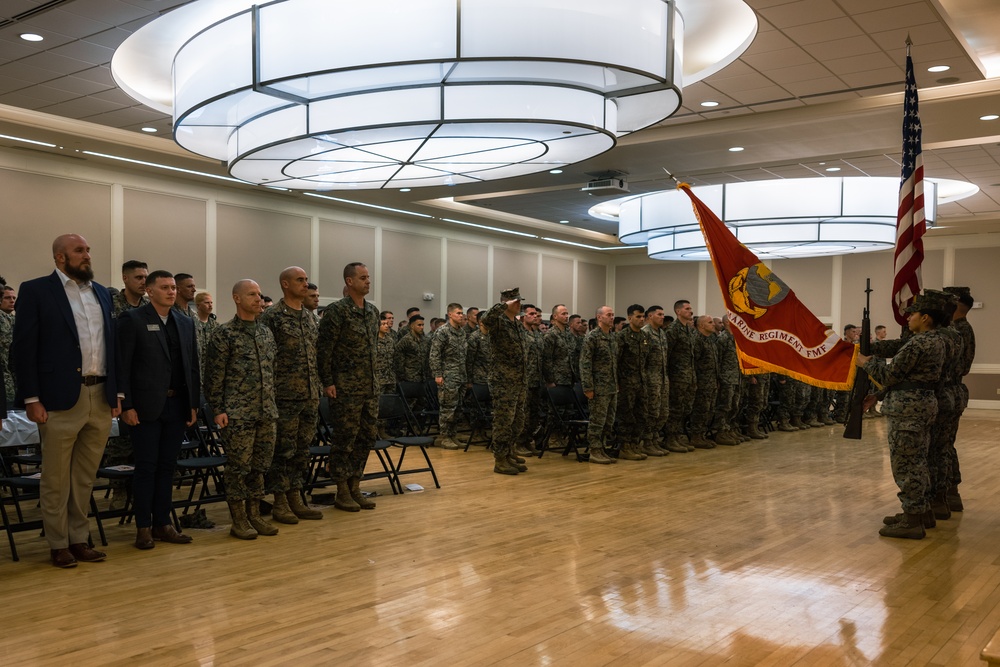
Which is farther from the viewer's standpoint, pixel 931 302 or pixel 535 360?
pixel 535 360

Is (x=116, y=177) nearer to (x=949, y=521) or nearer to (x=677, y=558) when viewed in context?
(x=677, y=558)

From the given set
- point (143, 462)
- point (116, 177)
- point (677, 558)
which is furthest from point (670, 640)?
point (116, 177)

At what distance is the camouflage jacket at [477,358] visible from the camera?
11.6 metres

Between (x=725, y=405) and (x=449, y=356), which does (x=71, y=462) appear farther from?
(x=725, y=405)

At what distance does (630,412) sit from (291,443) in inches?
194

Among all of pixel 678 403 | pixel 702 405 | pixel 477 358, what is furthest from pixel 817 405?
pixel 477 358

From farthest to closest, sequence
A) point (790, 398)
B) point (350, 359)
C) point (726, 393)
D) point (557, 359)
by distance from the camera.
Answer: point (790, 398) → point (726, 393) → point (557, 359) → point (350, 359)

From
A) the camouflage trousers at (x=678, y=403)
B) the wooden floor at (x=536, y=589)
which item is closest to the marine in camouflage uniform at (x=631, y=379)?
the camouflage trousers at (x=678, y=403)

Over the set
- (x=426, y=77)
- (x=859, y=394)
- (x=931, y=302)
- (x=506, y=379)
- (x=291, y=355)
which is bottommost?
(x=506, y=379)

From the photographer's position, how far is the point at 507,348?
831 centimetres

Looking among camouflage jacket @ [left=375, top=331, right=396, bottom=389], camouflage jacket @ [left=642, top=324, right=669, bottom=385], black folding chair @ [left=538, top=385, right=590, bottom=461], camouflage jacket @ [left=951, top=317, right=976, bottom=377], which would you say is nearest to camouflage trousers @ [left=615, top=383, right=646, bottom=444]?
camouflage jacket @ [left=642, top=324, right=669, bottom=385]

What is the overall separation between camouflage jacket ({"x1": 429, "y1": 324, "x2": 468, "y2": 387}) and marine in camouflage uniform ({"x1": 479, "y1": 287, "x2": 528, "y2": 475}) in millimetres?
2432

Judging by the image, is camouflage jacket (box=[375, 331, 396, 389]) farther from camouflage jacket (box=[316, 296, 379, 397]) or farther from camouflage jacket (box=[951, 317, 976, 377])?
camouflage jacket (box=[951, 317, 976, 377])

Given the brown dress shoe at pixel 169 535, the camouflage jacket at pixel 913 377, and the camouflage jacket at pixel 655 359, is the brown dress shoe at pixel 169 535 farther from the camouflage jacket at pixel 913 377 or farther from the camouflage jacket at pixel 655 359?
the camouflage jacket at pixel 655 359
